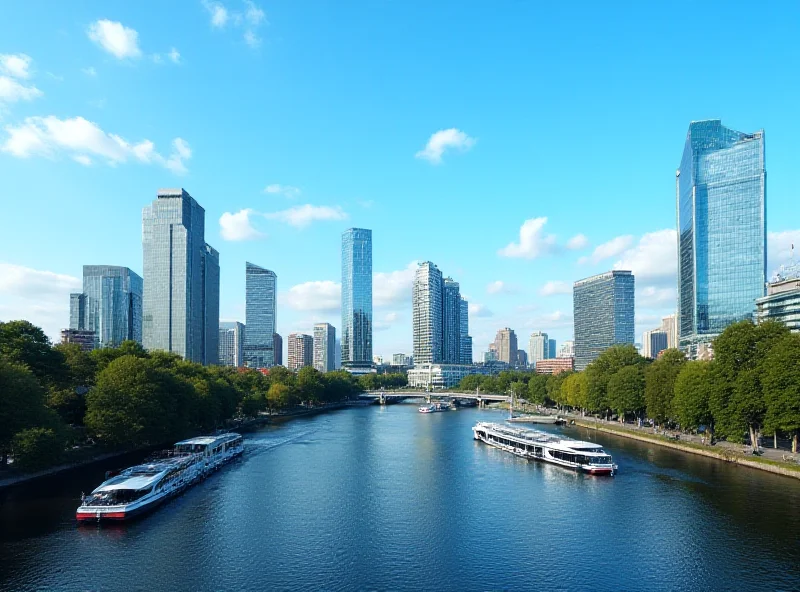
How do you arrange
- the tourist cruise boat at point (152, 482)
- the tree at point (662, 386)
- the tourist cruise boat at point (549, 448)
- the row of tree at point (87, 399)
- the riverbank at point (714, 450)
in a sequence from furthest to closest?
the tree at point (662, 386) < the tourist cruise boat at point (549, 448) < the riverbank at point (714, 450) < the row of tree at point (87, 399) < the tourist cruise boat at point (152, 482)

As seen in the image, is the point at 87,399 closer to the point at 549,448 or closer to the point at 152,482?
the point at 152,482

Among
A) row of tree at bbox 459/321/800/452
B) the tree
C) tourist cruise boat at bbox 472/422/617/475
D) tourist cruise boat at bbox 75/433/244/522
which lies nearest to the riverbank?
row of tree at bbox 459/321/800/452

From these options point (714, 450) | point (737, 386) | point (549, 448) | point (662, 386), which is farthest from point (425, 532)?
point (662, 386)

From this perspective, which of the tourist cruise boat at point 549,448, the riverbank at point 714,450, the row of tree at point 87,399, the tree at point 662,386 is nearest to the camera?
Result: the row of tree at point 87,399

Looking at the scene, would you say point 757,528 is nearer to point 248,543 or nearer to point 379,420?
point 248,543

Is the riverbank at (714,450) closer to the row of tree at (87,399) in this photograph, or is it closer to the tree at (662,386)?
the tree at (662,386)

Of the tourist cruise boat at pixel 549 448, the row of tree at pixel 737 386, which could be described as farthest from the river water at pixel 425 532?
the row of tree at pixel 737 386

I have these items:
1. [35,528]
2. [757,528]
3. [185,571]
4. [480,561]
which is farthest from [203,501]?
[757,528]

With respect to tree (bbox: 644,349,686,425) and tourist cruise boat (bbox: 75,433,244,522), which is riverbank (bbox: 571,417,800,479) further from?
tourist cruise boat (bbox: 75,433,244,522)
